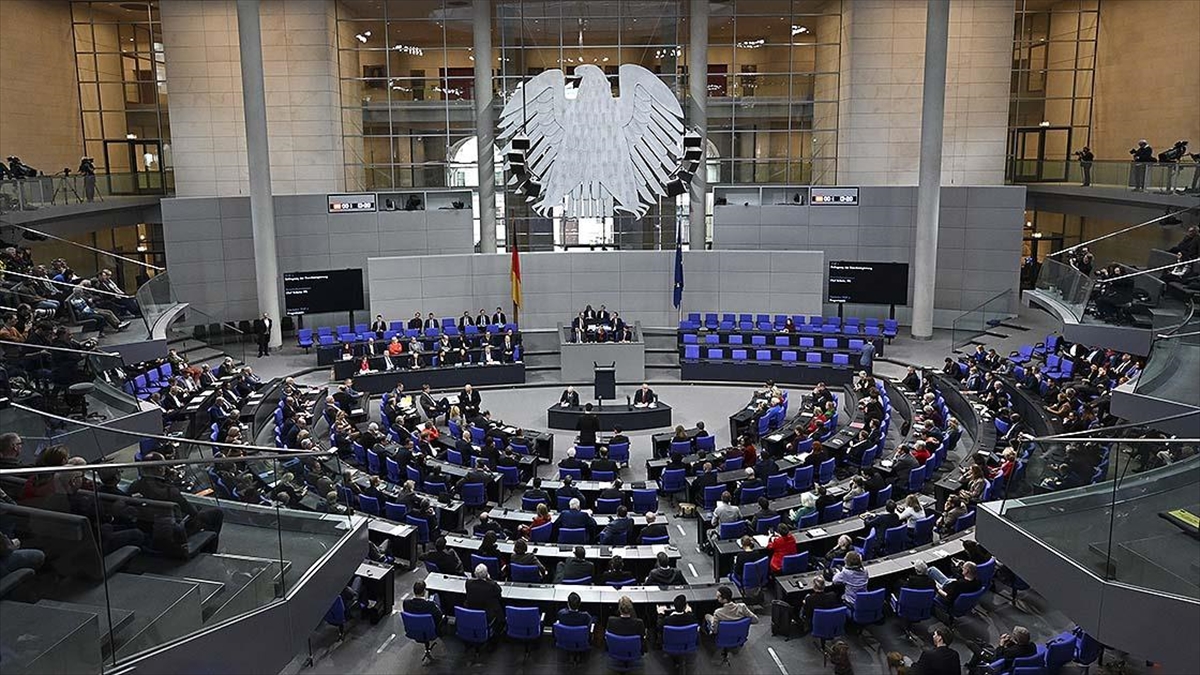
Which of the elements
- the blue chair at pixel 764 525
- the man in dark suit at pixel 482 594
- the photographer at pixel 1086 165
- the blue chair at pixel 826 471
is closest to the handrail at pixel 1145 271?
the blue chair at pixel 826 471

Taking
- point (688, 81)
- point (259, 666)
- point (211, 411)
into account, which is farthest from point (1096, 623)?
point (688, 81)

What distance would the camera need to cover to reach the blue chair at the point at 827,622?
10172 millimetres

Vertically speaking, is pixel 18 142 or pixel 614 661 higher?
pixel 18 142

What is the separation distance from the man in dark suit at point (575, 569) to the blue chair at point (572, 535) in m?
1.37

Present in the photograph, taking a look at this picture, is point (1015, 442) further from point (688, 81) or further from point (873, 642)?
point (688, 81)

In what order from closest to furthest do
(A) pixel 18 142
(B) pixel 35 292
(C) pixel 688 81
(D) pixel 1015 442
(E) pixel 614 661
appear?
(E) pixel 614 661 < (D) pixel 1015 442 < (B) pixel 35 292 < (A) pixel 18 142 < (C) pixel 688 81

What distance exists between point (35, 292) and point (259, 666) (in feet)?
40.5

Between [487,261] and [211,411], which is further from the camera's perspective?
[487,261]

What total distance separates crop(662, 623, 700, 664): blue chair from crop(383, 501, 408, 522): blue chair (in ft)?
16.3

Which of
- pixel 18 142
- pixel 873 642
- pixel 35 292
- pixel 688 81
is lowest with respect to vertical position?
pixel 873 642

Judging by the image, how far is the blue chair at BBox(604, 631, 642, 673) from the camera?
965 cm

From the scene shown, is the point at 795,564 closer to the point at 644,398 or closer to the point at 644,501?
the point at 644,501

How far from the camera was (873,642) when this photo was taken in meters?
10.7

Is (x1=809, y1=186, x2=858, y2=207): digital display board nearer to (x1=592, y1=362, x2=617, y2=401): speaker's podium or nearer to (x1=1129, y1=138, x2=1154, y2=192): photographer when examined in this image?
(x1=1129, y1=138, x2=1154, y2=192): photographer
